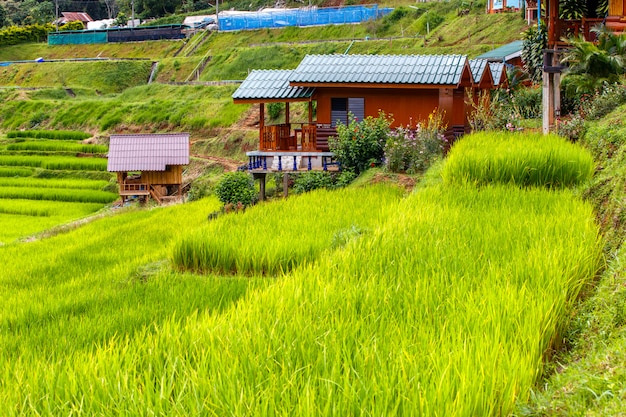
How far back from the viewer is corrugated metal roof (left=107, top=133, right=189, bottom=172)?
84.2 feet

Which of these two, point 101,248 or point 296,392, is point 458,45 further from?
point 296,392

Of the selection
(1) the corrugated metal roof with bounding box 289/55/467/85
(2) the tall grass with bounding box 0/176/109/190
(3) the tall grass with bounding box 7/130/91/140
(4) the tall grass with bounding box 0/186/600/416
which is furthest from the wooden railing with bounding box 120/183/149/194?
(4) the tall grass with bounding box 0/186/600/416

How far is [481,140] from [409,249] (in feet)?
17.6

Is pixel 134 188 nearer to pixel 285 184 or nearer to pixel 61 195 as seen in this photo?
pixel 61 195

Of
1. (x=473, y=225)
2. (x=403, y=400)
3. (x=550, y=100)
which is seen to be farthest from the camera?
(x=550, y=100)

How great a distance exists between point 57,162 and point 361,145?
62.8 feet

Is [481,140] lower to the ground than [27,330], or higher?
higher

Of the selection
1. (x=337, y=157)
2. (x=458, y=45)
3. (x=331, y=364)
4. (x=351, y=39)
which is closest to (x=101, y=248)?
(x=337, y=157)

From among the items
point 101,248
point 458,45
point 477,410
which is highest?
point 458,45

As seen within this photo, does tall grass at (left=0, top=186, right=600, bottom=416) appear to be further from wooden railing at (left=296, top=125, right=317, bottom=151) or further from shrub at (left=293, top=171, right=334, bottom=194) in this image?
wooden railing at (left=296, top=125, right=317, bottom=151)

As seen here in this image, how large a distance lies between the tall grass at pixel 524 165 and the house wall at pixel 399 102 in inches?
387

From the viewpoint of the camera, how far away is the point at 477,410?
9.73 feet

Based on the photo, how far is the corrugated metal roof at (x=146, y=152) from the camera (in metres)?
25.7

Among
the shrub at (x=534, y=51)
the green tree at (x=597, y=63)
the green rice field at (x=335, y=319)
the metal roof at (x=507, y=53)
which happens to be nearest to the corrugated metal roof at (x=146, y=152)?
the shrub at (x=534, y=51)
